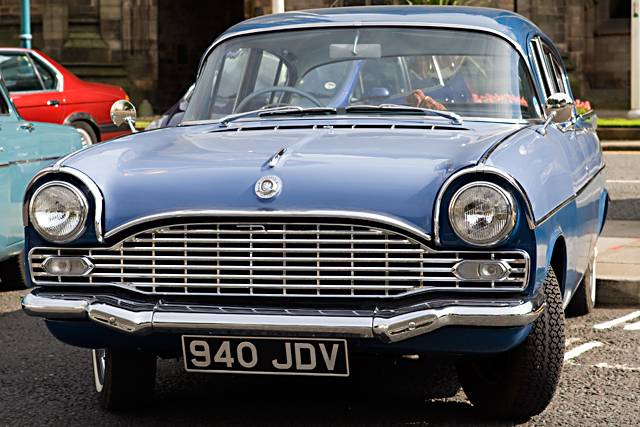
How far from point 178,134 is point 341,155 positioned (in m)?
0.95

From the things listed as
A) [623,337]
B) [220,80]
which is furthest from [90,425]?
[623,337]

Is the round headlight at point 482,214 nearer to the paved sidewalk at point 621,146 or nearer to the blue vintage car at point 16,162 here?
the blue vintage car at point 16,162

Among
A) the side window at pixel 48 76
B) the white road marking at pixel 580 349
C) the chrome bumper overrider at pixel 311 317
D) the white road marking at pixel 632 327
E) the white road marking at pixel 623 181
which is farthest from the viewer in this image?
the side window at pixel 48 76

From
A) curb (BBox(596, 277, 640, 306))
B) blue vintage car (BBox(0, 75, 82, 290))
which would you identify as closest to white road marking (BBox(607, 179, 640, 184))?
curb (BBox(596, 277, 640, 306))

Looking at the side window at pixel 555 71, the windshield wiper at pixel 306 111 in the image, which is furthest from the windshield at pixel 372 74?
the side window at pixel 555 71

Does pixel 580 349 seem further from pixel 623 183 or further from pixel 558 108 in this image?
pixel 623 183

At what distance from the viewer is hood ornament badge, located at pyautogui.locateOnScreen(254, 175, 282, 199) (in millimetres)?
4559

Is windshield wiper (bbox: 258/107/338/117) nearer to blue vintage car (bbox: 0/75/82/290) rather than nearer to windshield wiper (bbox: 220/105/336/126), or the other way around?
windshield wiper (bbox: 220/105/336/126)

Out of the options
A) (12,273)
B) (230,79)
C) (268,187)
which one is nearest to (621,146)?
(12,273)

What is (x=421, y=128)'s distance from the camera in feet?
17.2

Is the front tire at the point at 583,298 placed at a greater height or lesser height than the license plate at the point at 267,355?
lesser

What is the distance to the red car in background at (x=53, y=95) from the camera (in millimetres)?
15969

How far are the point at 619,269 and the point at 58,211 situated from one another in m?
4.39

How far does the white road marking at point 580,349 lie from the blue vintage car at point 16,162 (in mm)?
3558
